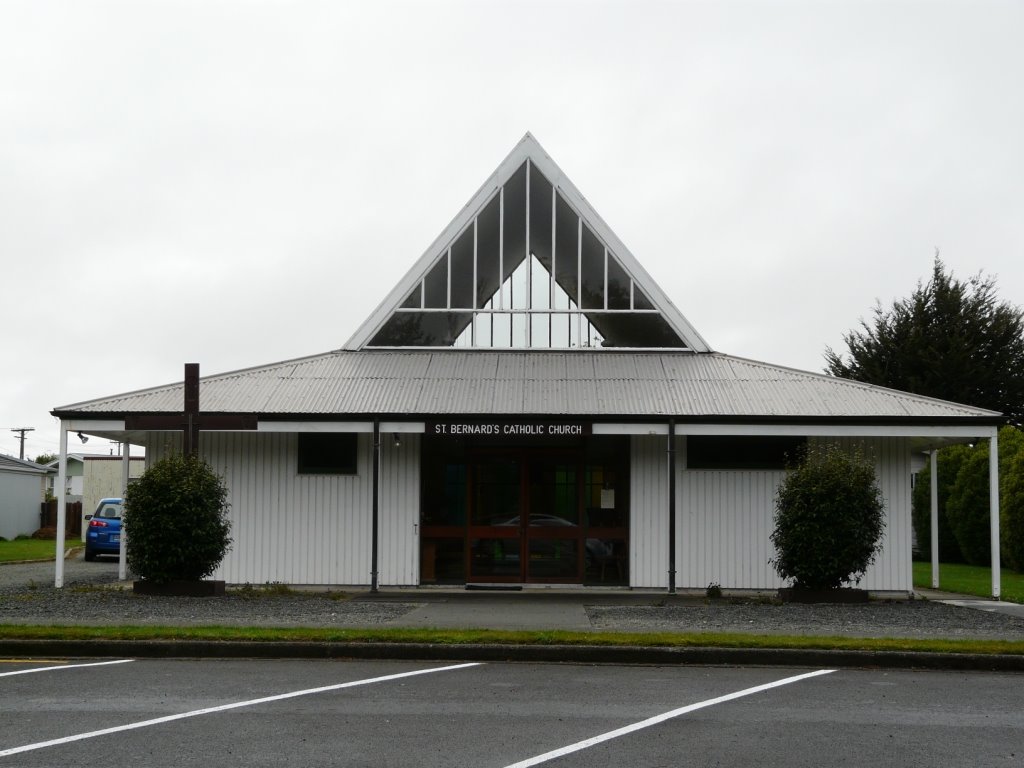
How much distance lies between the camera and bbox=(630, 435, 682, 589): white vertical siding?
17.8m

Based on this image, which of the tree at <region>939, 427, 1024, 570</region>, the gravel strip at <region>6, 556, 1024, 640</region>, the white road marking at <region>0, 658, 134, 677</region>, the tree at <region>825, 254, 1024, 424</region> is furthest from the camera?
the tree at <region>825, 254, 1024, 424</region>

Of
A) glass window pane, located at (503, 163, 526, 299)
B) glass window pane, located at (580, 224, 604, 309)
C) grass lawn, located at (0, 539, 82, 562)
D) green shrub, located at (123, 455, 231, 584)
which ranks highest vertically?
glass window pane, located at (503, 163, 526, 299)

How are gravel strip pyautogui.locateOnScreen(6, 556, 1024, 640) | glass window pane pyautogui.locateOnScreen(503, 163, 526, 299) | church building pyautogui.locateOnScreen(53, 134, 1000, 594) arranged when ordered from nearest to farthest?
gravel strip pyautogui.locateOnScreen(6, 556, 1024, 640)
church building pyautogui.locateOnScreen(53, 134, 1000, 594)
glass window pane pyautogui.locateOnScreen(503, 163, 526, 299)

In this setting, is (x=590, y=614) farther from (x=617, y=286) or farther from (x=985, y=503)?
(x=985, y=503)

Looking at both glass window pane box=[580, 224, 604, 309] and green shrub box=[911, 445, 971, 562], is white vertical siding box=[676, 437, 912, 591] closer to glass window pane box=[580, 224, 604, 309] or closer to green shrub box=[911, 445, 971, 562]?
glass window pane box=[580, 224, 604, 309]

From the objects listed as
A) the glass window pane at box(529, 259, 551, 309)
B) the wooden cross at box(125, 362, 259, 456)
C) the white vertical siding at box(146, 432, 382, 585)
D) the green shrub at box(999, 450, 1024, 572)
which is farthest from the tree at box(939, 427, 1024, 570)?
the wooden cross at box(125, 362, 259, 456)

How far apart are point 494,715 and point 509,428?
29.2 feet

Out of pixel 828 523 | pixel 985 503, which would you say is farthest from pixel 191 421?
pixel 985 503

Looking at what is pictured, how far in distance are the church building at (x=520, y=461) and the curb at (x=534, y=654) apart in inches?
232

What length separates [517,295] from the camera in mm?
20797

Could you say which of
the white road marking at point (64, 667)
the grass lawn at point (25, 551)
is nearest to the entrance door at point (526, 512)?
the white road marking at point (64, 667)

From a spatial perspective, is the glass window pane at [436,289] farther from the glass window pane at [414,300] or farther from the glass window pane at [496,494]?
the glass window pane at [496,494]

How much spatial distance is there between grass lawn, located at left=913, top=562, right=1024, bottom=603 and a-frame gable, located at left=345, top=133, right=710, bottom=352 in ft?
21.5

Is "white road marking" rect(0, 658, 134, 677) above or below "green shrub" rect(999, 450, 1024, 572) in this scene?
below
